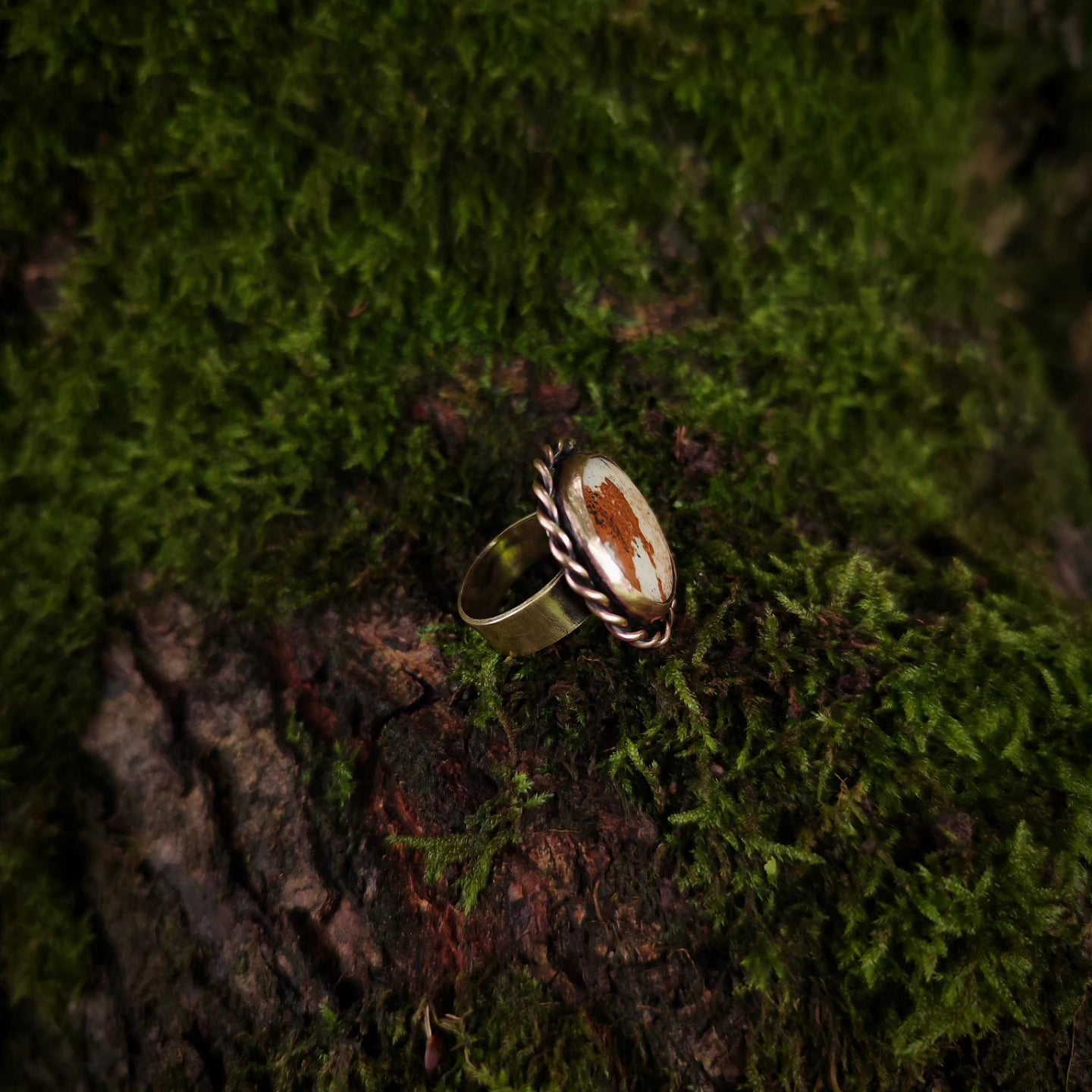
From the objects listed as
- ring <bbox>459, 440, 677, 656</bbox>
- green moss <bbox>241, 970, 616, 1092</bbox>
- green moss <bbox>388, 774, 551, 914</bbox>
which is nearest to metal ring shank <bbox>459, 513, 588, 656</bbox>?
A: ring <bbox>459, 440, 677, 656</bbox>

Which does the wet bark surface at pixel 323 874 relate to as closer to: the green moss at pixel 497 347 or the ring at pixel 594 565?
the green moss at pixel 497 347

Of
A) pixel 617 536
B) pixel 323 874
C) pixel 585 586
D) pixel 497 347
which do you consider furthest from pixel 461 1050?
pixel 497 347

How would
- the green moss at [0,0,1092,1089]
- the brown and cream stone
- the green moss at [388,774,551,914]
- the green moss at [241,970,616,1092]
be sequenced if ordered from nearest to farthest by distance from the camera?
the green moss at [241,970,616,1092], the green moss at [388,774,551,914], the brown and cream stone, the green moss at [0,0,1092,1089]

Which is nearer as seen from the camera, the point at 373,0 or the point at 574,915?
the point at 574,915

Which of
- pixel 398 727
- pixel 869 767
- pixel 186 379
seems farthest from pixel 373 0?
pixel 869 767

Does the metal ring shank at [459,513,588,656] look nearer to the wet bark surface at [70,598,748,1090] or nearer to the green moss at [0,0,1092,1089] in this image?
the green moss at [0,0,1092,1089]

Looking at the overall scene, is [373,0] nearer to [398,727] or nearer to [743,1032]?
[398,727]
